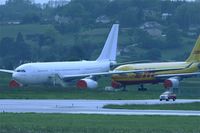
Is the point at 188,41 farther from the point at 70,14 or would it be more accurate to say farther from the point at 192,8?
the point at 70,14

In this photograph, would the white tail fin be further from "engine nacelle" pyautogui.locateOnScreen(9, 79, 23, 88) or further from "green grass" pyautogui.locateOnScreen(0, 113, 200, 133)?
"green grass" pyautogui.locateOnScreen(0, 113, 200, 133)

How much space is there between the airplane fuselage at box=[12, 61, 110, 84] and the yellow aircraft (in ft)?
9.64

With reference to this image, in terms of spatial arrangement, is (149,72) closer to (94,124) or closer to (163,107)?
(163,107)

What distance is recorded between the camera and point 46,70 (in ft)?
260

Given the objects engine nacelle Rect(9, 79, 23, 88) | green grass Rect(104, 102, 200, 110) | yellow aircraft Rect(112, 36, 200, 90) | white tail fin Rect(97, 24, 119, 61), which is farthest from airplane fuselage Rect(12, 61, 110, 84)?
green grass Rect(104, 102, 200, 110)

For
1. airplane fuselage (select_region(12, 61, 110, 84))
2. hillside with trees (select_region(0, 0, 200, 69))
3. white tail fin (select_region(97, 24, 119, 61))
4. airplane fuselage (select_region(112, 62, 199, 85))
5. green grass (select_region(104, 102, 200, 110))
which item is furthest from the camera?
hillside with trees (select_region(0, 0, 200, 69))

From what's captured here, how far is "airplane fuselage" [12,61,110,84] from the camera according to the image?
78375mm

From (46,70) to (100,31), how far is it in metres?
72.8

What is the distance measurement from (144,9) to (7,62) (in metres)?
65.4

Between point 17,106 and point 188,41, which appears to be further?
point 188,41

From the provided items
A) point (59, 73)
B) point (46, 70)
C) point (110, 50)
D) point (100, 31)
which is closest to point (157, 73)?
point (59, 73)

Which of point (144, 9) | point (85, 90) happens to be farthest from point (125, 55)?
point (85, 90)

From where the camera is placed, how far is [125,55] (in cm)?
13538

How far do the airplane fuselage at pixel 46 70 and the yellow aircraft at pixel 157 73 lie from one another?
9.64 feet
